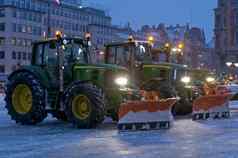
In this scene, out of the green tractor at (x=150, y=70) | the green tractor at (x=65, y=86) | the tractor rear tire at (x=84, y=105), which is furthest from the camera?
the green tractor at (x=150, y=70)

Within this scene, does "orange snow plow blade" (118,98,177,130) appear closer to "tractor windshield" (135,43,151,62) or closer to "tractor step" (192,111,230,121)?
"tractor step" (192,111,230,121)

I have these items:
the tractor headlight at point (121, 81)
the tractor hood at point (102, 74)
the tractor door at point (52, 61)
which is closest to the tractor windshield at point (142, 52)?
the tractor headlight at point (121, 81)

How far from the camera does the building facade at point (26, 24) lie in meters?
99.9

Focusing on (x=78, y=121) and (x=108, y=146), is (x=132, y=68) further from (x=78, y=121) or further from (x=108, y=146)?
(x=108, y=146)

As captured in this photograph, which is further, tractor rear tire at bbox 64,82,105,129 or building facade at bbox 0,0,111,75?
building facade at bbox 0,0,111,75

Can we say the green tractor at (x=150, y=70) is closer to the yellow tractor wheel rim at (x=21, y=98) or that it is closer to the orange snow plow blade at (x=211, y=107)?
the orange snow plow blade at (x=211, y=107)

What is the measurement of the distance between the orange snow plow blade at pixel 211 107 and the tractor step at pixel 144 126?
10.1ft

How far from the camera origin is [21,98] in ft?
59.6

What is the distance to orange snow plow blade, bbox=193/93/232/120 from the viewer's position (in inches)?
776

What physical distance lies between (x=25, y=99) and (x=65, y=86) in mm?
1629

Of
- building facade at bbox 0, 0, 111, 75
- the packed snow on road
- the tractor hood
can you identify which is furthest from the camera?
building facade at bbox 0, 0, 111, 75

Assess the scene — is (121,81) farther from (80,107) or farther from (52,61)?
(52,61)

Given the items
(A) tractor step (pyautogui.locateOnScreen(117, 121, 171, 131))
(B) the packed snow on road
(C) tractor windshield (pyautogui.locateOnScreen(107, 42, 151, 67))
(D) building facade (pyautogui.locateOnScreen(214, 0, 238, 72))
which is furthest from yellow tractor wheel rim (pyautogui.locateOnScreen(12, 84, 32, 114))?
(D) building facade (pyautogui.locateOnScreen(214, 0, 238, 72))

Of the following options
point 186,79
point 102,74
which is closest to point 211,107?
point 186,79
